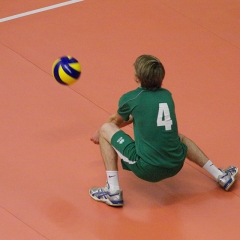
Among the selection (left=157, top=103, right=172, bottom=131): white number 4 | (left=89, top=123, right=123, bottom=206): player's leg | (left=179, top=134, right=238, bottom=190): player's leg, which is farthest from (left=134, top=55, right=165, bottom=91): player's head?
(left=179, top=134, right=238, bottom=190): player's leg

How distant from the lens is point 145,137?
466 centimetres

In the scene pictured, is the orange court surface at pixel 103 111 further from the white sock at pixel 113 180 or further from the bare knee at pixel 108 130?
the bare knee at pixel 108 130

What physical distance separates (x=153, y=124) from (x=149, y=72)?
37cm

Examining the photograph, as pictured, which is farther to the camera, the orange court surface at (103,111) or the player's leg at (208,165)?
the player's leg at (208,165)

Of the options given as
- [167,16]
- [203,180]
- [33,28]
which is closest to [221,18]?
[167,16]

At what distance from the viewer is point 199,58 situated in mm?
6824

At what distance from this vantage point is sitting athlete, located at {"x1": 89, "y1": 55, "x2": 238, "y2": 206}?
182 inches

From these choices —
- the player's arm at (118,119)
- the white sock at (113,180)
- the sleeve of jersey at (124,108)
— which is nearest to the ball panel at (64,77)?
the player's arm at (118,119)

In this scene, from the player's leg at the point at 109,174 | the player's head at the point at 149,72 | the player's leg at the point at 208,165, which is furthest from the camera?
A: the player's leg at the point at 208,165

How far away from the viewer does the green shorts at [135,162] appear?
15.4ft

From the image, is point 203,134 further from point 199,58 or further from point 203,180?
point 199,58

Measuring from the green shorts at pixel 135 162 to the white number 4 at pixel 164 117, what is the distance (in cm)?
28

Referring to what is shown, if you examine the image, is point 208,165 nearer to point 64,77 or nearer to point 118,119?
point 118,119

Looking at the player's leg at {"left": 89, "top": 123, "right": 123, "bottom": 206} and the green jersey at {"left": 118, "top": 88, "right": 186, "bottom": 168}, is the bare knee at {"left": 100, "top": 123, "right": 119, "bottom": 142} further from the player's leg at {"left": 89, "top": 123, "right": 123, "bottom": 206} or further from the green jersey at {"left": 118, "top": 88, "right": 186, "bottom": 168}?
the green jersey at {"left": 118, "top": 88, "right": 186, "bottom": 168}
